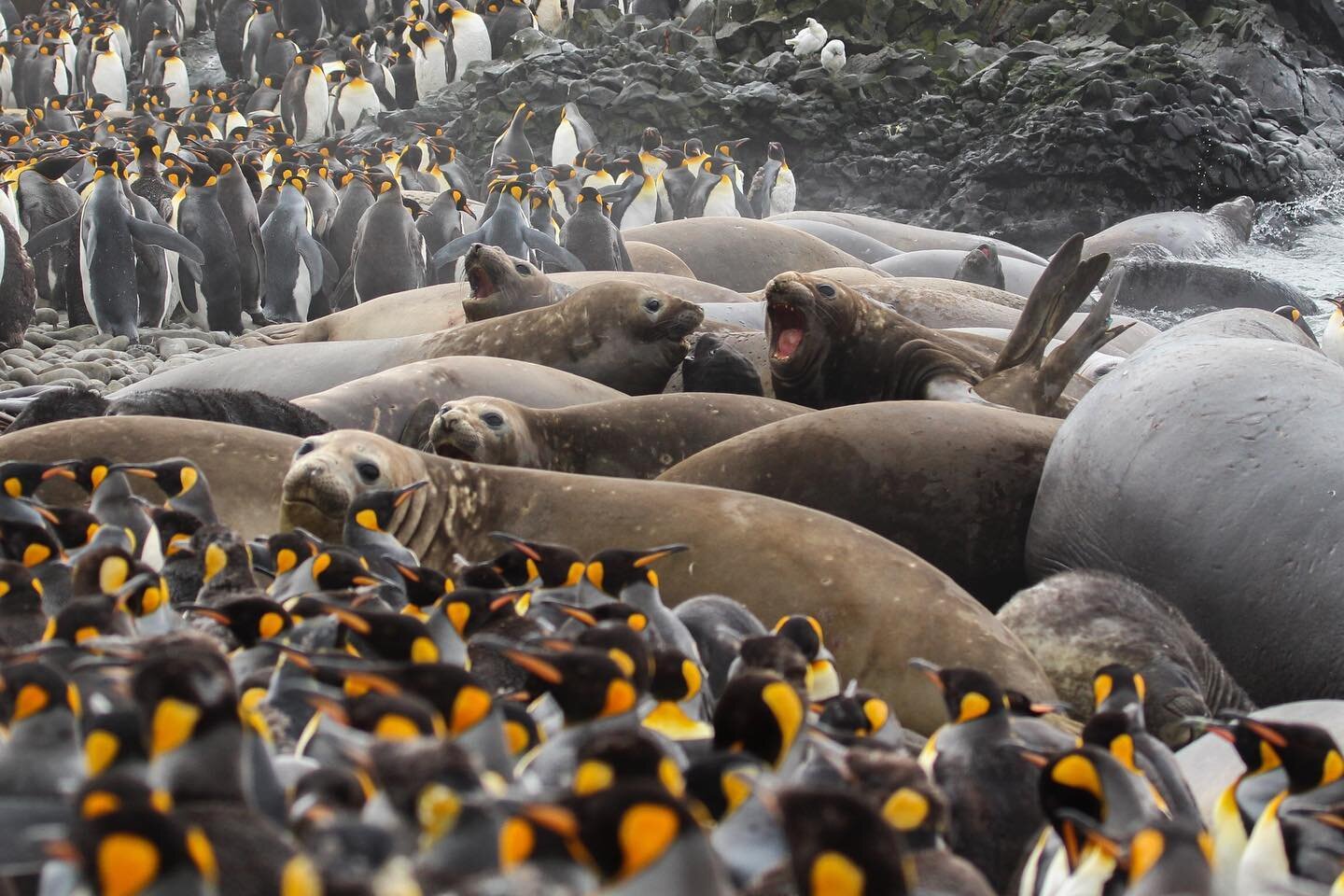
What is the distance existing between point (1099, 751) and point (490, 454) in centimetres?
296

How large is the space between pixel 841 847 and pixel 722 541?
246 centimetres

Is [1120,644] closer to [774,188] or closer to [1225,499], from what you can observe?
[1225,499]

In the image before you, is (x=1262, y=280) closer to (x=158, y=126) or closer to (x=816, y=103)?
(x=816, y=103)

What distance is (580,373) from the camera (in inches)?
260

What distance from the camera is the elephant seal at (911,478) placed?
15.7ft

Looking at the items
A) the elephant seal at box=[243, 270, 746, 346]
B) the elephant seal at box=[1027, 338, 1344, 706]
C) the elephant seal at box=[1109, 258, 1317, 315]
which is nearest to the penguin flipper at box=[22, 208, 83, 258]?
the elephant seal at box=[243, 270, 746, 346]

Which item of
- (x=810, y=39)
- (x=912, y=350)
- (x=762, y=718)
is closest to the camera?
(x=762, y=718)

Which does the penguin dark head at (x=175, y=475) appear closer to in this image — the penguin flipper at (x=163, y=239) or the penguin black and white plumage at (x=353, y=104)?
the penguin flipper at (x=163, y=239)

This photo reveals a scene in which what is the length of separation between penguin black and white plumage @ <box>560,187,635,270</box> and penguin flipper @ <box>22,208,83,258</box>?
3197mm

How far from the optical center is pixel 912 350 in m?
6.48

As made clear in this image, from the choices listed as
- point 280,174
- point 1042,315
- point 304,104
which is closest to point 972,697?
point 1042,315

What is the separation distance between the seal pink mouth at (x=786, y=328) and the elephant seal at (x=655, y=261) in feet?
9.60

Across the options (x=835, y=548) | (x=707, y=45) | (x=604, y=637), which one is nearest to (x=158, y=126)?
(x=707, y=45)

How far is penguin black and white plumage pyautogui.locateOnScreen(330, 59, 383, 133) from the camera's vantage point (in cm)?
2102
